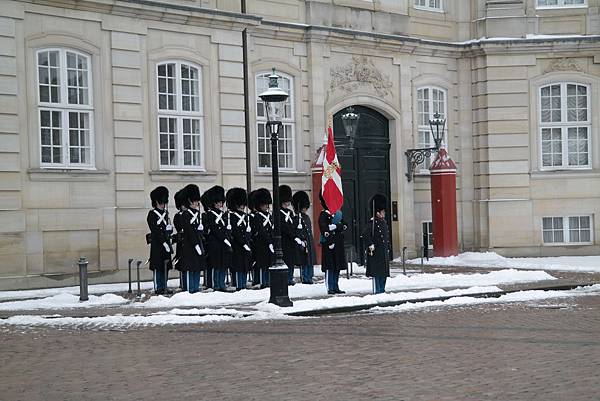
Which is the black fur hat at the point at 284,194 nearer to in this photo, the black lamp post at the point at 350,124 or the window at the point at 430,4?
the black lamp post at the point at 350,124

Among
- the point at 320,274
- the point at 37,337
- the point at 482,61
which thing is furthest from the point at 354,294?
the point at 482,61

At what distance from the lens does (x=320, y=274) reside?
2266 cm

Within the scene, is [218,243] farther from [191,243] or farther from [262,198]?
[262,198]

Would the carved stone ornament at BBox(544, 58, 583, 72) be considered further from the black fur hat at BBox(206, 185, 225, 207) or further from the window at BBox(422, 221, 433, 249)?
the black fur hat at BBox(206, 185, 225, 207)

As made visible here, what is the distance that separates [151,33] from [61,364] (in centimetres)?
1185

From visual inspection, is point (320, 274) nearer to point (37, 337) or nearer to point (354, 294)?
point (354, 294)

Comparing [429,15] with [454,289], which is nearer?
[454,289]

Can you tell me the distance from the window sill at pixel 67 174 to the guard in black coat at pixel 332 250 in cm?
473

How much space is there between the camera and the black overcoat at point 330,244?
18.0 metres

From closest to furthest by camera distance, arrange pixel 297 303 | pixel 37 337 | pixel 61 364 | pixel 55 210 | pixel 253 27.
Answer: pixel 61 364
pixel 37 337
pixel 297 303
pixel 55 210
pixel 253 27

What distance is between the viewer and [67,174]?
65.3 ft

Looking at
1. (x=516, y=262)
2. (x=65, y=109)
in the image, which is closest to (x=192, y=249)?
(x=65, y=109)

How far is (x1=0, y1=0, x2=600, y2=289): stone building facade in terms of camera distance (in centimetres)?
1964

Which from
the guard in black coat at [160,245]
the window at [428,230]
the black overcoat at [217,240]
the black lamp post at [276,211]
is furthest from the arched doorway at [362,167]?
the black lamp post at [276,211]
